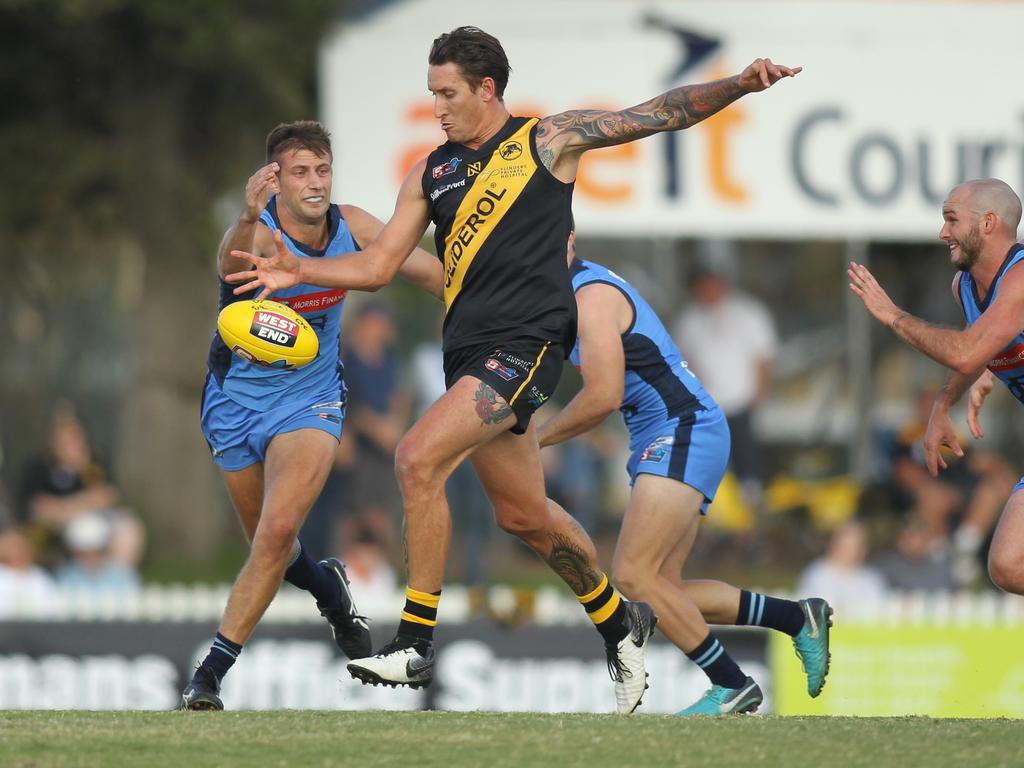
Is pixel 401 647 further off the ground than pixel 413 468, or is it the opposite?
pixel 413 468

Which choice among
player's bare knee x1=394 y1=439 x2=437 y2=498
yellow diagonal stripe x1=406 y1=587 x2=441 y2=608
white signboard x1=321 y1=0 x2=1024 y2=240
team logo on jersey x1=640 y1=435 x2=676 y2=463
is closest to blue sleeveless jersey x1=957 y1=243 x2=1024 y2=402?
team logo on jersey x1=640 y1=435 x2=676 y2=463

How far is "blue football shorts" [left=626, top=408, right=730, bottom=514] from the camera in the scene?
8.04 m

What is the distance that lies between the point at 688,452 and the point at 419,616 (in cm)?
167

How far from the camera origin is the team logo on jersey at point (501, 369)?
6891 mm

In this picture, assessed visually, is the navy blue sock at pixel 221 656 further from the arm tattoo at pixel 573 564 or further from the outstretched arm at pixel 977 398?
the outstretched arm at pixel 977 398

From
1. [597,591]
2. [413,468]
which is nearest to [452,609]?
[597,591]

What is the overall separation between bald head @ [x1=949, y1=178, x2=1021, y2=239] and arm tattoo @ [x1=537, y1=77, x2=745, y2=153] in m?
1.10

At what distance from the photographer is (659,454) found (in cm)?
807

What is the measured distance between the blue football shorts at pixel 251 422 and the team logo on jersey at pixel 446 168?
4.00ft

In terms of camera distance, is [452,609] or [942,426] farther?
[452,609]

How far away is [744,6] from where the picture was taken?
50.6 ft

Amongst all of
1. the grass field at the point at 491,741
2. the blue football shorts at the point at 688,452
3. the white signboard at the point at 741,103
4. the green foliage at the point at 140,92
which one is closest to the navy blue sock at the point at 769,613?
the blue football shorts at the point at 688,452

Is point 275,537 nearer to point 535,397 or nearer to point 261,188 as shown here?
point 535,397

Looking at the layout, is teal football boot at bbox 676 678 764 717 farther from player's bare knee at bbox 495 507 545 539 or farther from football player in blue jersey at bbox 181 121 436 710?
Result: football player in blue jersey at bbox 181 121 436 710
